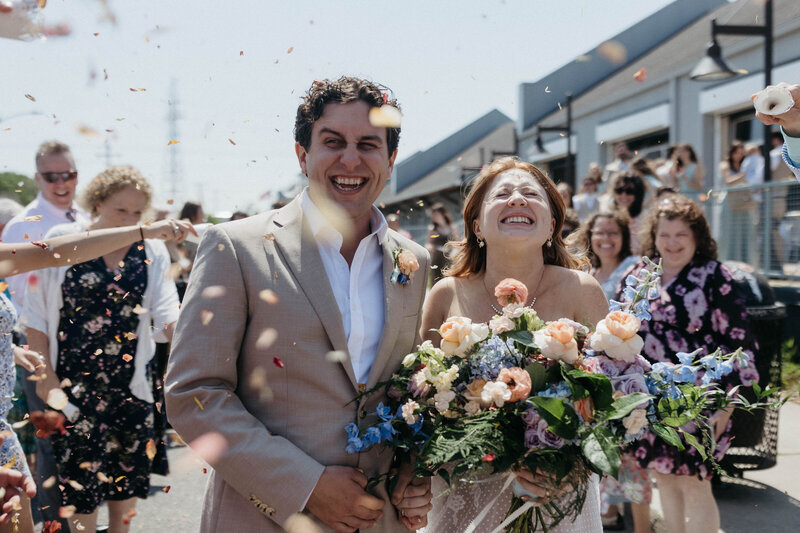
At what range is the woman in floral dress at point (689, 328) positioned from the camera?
13.2 ft

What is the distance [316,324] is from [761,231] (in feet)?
27.5

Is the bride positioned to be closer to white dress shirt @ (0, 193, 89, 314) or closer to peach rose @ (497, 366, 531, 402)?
peach rose @ (497, 366, 531, 402)

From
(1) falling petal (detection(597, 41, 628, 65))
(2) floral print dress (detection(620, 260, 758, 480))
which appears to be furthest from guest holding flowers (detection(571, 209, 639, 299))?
(1) falling petal (detection(597, 41, 628, 65))

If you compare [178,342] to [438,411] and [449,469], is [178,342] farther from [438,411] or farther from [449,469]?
[449,469]

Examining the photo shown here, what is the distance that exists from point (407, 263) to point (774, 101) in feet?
4.25

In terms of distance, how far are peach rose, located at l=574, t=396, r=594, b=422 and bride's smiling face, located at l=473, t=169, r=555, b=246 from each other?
95 cm

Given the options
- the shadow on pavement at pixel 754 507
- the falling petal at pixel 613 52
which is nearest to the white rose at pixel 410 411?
the shadow on pavement at pixel 754 507

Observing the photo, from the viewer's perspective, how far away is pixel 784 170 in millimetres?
10102

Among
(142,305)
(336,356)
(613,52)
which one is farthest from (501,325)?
(613,52)

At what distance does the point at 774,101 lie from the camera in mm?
2145

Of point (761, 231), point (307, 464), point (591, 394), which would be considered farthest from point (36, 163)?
point (761, 231)

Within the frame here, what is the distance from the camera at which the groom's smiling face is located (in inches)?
97.1

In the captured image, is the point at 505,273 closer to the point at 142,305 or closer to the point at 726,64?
the point at 142,305

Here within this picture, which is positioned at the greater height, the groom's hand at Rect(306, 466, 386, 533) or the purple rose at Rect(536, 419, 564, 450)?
the purple rose at Rect(536, 419, 564, 450)
